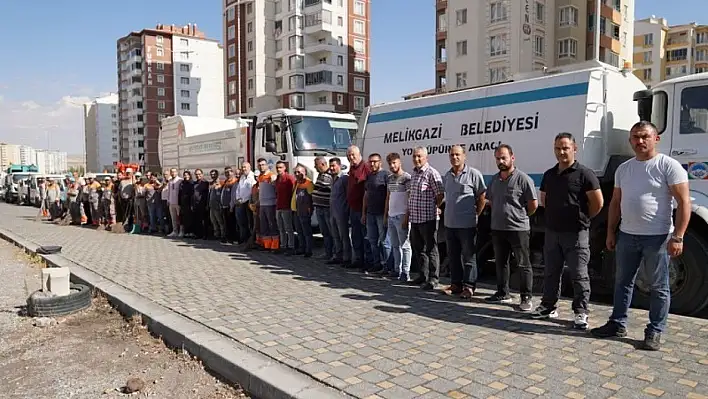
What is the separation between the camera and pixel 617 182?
4891 millimetres

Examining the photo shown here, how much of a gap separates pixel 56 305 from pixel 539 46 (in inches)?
1629

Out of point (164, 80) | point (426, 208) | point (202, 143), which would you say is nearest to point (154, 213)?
point (202, 143)

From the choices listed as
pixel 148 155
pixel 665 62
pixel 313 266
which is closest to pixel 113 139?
pixel 148 155

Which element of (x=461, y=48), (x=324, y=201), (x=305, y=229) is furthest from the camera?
(x=461, y=48)

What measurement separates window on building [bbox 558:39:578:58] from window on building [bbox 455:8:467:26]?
7798mm

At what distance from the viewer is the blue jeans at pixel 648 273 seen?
4500 millimetres

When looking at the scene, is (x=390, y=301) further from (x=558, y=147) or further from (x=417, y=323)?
(x=558, y=147)

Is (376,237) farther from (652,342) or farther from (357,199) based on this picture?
(652,342)

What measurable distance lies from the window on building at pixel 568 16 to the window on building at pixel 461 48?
25.2 ft

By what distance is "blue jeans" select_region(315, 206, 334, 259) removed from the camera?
9369 millimetres

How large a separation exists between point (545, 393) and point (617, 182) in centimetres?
227

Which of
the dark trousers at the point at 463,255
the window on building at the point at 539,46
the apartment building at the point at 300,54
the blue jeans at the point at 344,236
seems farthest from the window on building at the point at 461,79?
the dark trousers at the point at 463,255

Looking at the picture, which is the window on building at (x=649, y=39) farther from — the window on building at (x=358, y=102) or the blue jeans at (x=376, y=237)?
the blue jeans at (x=376, y=237)

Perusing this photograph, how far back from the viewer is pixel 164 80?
9019cm
